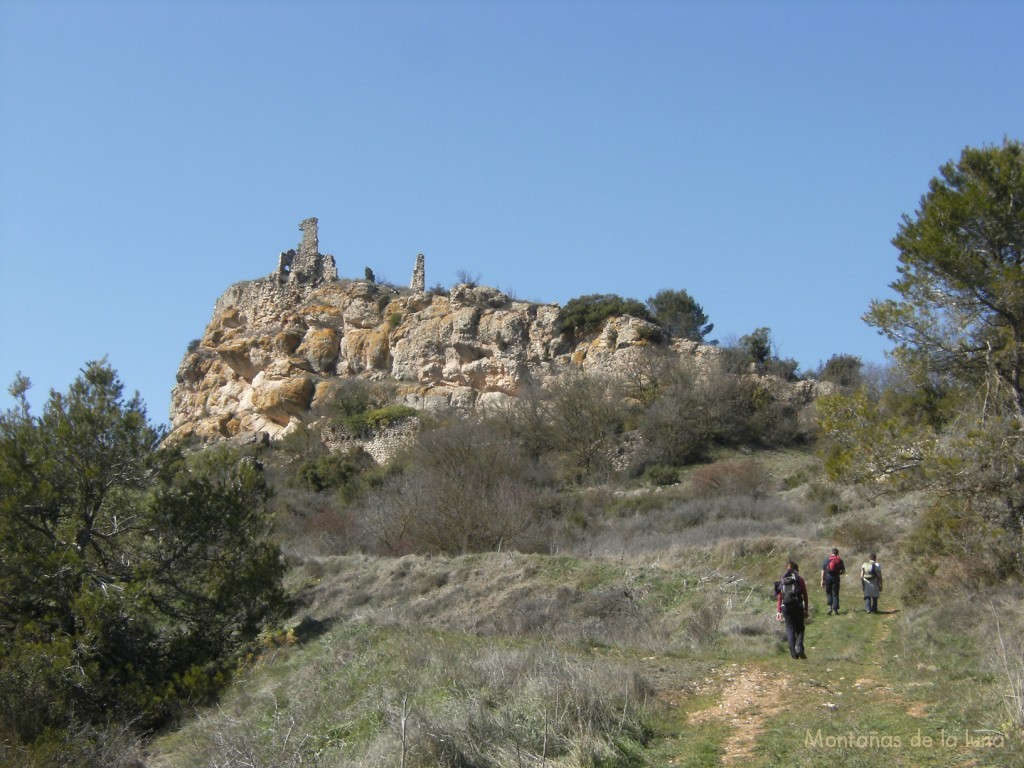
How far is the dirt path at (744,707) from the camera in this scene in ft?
24.5

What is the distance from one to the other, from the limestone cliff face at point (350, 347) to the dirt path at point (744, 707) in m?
33.8

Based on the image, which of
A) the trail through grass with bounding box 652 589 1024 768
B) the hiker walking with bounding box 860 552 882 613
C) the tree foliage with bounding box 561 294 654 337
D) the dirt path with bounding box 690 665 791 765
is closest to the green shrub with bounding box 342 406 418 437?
the tree foliage with bounding box 561 294 654 337

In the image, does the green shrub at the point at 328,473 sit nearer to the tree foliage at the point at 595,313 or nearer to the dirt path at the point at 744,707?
the tree foliage at the point at 595,313

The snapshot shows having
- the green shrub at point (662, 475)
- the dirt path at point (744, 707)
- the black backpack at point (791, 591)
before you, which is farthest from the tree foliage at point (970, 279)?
the green shrub at point (662, 475)

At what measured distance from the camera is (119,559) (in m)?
16.9

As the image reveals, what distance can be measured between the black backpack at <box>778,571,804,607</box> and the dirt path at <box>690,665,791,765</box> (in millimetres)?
1357

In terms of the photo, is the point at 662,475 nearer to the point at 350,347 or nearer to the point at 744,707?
the point at 350,347

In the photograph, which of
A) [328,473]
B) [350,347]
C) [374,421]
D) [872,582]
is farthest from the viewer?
[350,347]

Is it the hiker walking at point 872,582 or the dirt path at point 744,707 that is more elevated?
the hiker walking at point 872,582

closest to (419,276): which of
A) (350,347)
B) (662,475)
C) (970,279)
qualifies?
(350,347)

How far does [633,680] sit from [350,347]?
44712mm

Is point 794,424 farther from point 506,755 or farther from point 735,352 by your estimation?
point 506,755

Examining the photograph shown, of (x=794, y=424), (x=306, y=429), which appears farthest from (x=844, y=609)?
(x=306, y=429)

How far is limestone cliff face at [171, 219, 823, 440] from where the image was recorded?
46312 mm
